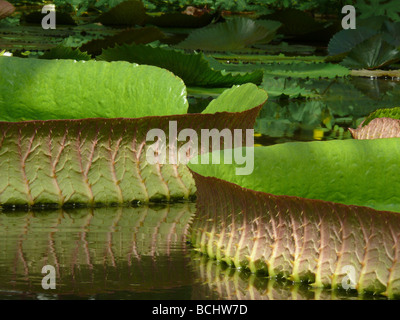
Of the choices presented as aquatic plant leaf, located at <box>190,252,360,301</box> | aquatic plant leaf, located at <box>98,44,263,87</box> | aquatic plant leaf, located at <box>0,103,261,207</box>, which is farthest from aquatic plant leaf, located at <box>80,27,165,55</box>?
aquatic plant leaf, located at <box>190,252,360,301</box>

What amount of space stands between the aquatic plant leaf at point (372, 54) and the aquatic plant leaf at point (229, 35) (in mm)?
1065

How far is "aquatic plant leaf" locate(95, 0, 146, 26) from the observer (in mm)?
6160

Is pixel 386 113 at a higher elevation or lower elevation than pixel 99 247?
higher

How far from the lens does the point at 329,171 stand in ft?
4.34

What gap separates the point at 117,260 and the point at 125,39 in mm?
2362

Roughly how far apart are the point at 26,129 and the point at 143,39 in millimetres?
2254

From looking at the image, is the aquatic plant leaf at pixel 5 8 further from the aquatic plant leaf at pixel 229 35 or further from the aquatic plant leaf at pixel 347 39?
the aquatic plant leaf at pixel 347 39

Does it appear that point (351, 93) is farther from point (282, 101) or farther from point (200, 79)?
point (200, 79)

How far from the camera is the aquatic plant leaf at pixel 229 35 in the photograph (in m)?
4.95

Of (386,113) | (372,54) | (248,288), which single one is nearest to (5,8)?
(372,54)

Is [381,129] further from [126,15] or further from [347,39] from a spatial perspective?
[126,15]

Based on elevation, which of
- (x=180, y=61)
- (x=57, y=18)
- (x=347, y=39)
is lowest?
(x=57, y=18)

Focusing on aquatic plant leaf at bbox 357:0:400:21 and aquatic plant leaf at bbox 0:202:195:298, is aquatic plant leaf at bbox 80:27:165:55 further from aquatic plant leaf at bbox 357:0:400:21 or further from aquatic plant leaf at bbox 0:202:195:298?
aquatic plant leaf at bbox 357:0:400:21

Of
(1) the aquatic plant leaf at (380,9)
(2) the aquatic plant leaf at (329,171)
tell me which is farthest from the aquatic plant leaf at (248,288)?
(1) the aquatic plant leaf at (380,9)
